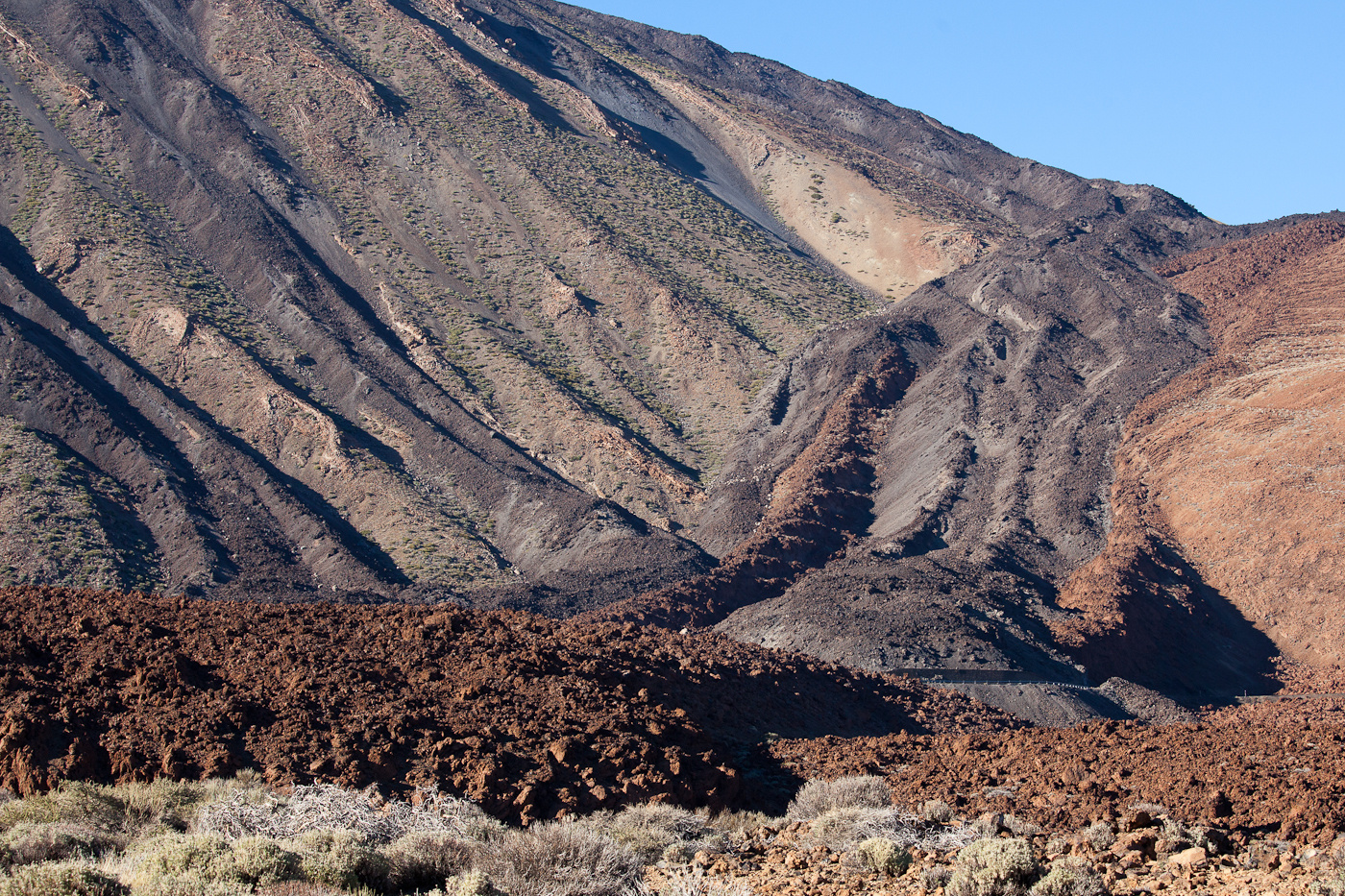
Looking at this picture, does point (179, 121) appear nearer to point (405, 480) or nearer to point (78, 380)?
point (78, 380)

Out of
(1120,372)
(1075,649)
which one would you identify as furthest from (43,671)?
(1120,372)

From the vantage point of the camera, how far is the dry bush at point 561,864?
7.68m

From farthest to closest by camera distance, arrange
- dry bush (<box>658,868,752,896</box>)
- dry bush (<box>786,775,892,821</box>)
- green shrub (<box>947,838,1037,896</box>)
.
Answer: dry bush (<box>786,775,892,821</box>) < dry bush (<box>658,868,752,896</box>) < green shrub (<box>947,838,1037,896</box>)

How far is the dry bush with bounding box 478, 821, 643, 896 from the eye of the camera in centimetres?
768

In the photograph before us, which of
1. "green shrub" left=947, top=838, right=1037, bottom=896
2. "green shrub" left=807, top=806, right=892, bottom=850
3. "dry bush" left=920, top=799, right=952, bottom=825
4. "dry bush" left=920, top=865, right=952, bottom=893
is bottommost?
"green shrub" left=807, top=806, right=892, bottom=850

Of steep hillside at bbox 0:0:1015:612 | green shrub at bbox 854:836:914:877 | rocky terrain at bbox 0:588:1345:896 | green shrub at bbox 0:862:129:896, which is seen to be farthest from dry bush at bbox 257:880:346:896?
steep hillside at bbox 0:0:1015:612

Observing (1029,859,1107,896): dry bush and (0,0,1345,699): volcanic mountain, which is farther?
(0,0,1345,699): volcanic mountain

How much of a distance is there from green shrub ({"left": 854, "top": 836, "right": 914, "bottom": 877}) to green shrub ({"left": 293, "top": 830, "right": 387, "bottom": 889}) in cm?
370

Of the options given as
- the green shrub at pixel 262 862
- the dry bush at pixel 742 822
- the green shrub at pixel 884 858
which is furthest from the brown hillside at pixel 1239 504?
the green shrub at pixel 262 862

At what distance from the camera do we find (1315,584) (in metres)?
29.4

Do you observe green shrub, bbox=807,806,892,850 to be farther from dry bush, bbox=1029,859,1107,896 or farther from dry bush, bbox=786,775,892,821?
dry bush, bbox=1029,859,1107,896

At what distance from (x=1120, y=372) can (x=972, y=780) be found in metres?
33.6

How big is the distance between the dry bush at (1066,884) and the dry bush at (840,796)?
12.1ft

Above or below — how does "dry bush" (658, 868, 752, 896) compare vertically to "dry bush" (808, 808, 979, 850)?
below
